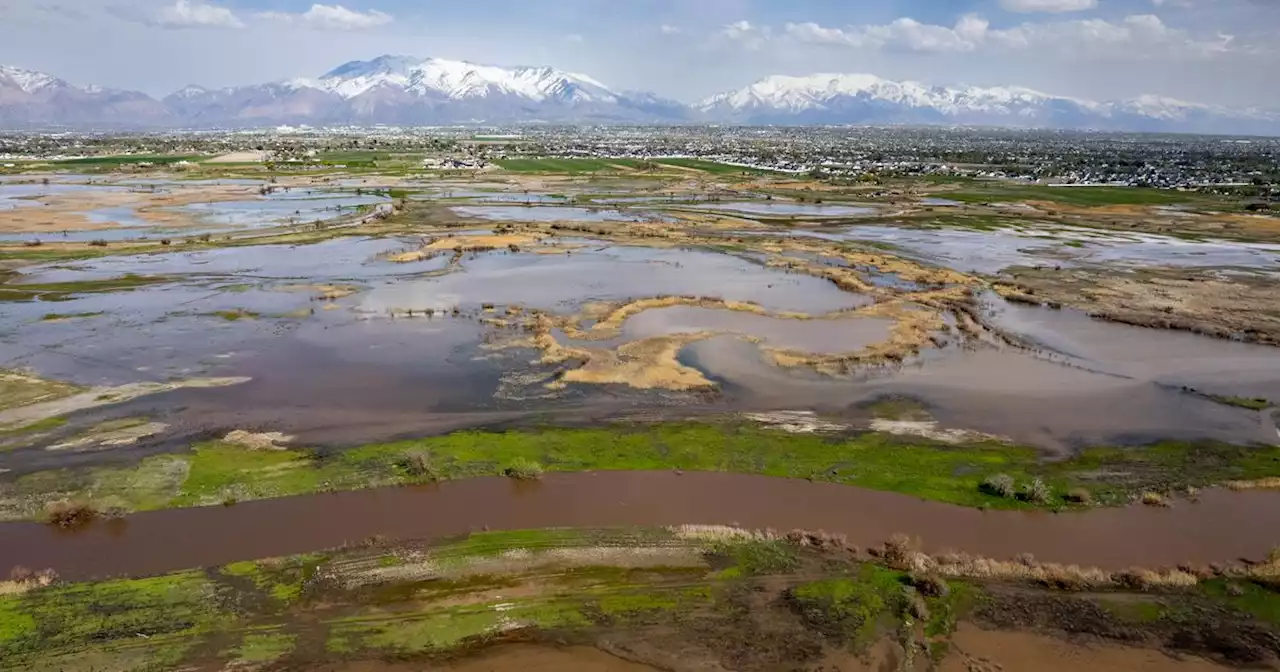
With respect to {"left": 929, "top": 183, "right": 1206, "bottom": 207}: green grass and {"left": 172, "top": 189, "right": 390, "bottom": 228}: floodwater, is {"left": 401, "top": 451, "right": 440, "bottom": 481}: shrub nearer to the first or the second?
{"left": 172, "top": 189, "right": 390, "bottom": 228}: floodwater

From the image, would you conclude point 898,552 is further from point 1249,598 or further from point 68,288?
point 68,288

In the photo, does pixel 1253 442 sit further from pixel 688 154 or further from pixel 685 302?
pixel 688 154

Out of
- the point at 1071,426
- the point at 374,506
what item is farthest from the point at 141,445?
the point at 1071,426

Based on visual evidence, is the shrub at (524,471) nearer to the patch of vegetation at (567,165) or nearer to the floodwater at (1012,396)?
the floodwater at (1012,396)

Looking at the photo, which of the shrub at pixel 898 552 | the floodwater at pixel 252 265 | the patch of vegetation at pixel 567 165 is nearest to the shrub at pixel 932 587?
the shrub at pixel 898 552

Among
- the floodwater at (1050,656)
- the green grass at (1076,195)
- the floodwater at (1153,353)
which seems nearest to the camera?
the floodwater at (1050,656)

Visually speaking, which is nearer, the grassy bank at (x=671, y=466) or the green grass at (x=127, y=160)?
the grassy bank at (x=671, y=466)

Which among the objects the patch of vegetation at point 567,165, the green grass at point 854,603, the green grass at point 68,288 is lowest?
the green grass at point 854,603
